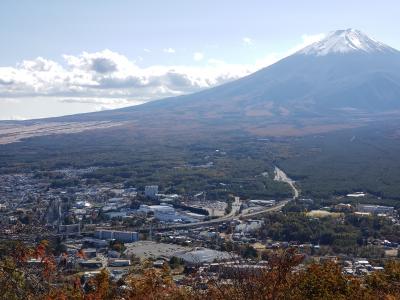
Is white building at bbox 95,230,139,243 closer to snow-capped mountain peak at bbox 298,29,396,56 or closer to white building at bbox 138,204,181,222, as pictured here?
white building at bbox 138,204,181,222

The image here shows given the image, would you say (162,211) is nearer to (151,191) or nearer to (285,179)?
(151,191)

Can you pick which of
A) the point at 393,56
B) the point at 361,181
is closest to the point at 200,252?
the point at 361,181

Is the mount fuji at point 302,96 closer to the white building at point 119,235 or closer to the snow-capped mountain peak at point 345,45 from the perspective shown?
the snow-capped mountain peak at point 345,45

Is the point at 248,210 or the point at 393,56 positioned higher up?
the point at 393,56

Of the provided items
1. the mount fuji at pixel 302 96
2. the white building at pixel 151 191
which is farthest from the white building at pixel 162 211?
the mount fuji at pixel 302 96

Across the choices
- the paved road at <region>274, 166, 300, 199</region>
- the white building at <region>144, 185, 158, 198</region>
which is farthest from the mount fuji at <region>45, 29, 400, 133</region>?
the white building at <region>144, 185, 158, 198</region>

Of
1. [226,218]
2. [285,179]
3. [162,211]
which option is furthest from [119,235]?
[285,179]

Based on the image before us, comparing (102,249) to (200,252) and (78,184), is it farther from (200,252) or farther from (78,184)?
(78,184)

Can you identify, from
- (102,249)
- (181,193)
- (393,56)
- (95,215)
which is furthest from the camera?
(393,56)
